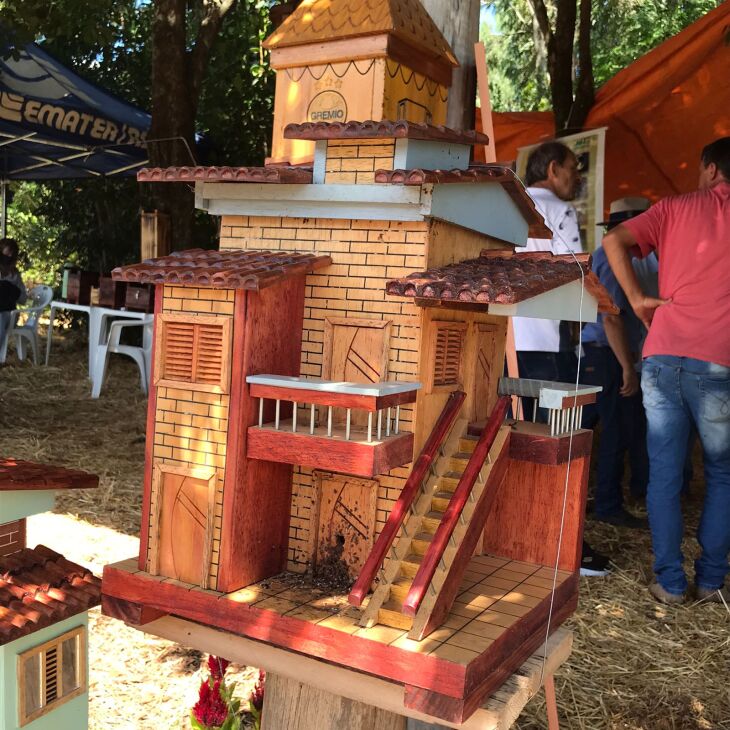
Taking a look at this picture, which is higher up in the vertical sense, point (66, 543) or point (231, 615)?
point (231, 615)

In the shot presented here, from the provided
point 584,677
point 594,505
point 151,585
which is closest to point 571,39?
point 594,505

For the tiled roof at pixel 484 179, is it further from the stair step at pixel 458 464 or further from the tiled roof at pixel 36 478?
the tiled roof at pixel 36 478

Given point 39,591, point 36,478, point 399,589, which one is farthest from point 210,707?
point 399,589

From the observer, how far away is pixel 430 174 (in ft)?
6.34

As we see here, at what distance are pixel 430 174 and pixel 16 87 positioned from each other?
9.04 m

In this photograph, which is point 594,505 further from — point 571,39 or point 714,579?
point 571,39

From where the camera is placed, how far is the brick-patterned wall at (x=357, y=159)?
6.77 feet

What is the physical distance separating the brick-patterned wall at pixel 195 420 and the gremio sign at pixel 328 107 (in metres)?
0.66

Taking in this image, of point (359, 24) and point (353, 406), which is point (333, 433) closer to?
point (353, 406)

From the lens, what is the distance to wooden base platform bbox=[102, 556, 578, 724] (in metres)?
1.76

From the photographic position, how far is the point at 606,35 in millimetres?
20438

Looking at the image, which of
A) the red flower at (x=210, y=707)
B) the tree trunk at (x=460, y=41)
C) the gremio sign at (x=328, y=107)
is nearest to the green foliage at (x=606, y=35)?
the tree trunk at (x=460, y=41)

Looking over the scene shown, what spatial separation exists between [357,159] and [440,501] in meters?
0.92

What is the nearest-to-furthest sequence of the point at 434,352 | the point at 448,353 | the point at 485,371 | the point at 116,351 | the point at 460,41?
the point at 434,352 → the point at 448,353 → the point at 485,371 → the point at 460,41 → the point at 116,351
